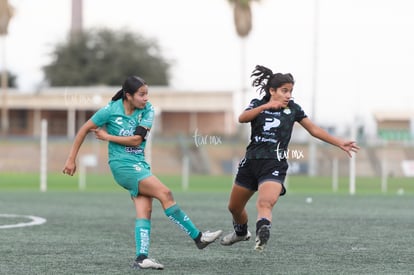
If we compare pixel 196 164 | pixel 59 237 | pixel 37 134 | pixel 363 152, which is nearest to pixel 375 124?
pixel 196 164

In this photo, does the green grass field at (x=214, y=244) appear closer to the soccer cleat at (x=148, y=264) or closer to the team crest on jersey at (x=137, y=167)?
the soccer cleat at (x=148, y=264)

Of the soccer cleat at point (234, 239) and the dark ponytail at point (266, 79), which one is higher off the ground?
the dark ponytail at point (266, 79)

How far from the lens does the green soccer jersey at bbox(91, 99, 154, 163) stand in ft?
32.2

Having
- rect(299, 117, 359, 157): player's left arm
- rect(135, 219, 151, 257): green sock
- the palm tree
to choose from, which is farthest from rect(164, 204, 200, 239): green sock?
the palm tree

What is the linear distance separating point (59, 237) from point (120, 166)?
3.43m

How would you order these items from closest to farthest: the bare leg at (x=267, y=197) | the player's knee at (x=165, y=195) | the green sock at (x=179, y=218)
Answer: the player's knee at (x=165, y=195)
the green sock at (x=179, y=218)
the bare leg at (x=267, y=197)

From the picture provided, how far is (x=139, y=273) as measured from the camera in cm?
927

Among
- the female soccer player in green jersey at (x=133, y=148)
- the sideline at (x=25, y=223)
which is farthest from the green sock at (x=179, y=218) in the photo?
the sideline at (x=25, y=223)

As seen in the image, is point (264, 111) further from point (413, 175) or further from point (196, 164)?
point (196, 164)

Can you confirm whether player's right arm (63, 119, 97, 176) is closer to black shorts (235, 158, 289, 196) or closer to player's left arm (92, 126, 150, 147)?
player's left arm (92, 126, 150, 147)

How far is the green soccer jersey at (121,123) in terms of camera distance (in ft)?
32.2

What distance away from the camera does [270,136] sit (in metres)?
10.4

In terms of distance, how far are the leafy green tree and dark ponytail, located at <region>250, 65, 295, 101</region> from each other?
254ft

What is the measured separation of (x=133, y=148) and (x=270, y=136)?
1.49 meters
